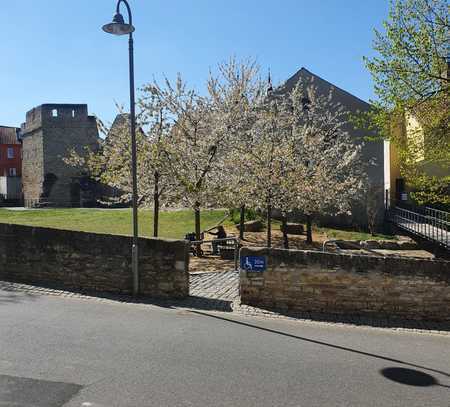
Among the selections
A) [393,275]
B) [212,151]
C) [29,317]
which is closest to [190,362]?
[29,317]

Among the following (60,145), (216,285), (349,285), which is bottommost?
(216,285)

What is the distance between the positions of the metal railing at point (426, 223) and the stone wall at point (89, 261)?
10290mm

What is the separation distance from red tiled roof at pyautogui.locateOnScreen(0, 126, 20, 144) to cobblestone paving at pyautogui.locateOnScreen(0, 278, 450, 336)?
54.8 meters

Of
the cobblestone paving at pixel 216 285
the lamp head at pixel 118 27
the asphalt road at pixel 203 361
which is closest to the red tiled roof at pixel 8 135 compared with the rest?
the cobblestone paving at pixel 216 285

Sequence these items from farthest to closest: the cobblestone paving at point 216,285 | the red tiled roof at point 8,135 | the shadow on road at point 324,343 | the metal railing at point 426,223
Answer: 1. the red tiled roof at point 8,135
2. the metal railing at point 426,223
3. the cobblestone paving at point 216,285
4. the shadow on road at point 324,343

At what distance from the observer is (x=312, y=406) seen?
4.70m

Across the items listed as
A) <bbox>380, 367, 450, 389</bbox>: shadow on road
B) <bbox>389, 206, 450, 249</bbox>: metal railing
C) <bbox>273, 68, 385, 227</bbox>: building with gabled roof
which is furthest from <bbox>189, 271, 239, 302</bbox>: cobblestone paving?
<bbox>273, 68, 385, 227</bbox>: building with gabled roof

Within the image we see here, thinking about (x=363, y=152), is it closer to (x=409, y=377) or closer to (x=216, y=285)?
(x=216, y=285)

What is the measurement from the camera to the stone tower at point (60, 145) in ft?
146

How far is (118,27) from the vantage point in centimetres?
877

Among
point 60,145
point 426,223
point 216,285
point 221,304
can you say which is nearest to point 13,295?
point 221,304

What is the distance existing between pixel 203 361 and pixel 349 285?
4121 millimetres

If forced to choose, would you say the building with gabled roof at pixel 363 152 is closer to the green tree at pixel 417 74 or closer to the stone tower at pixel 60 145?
the green tree at pixel 417 74

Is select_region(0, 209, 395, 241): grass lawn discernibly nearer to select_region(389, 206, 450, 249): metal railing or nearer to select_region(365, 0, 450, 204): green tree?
select_region(389, 206, 450, 249): metal railing
